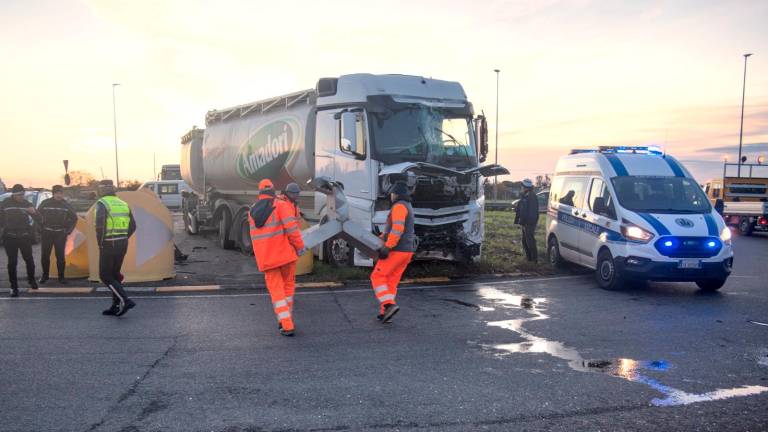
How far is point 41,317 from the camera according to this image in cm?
774

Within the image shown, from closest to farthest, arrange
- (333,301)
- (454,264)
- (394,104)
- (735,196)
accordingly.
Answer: (333,301) → (394,104) → (454,264) → (735,196)

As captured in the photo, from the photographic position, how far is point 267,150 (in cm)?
1301

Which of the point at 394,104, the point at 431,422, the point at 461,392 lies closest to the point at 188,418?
the point at 431,422

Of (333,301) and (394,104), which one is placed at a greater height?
(394,104)

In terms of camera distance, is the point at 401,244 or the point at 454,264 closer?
the point at 401,244

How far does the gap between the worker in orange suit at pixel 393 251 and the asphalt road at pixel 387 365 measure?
1.16 ft

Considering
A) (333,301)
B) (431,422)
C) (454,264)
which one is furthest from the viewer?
(454,264)

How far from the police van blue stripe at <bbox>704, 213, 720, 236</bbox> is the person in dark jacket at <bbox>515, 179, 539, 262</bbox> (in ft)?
11.0

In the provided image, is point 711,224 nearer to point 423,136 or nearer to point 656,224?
point 656,224

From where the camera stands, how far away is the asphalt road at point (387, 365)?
4.41 meters

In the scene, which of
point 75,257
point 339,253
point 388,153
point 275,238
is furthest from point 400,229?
point 75,257

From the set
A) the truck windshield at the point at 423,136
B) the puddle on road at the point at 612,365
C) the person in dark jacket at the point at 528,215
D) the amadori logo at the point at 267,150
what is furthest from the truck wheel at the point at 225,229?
the puddle on road at the point at 612,365

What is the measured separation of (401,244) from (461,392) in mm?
2716

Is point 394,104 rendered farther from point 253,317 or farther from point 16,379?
point 16,379
